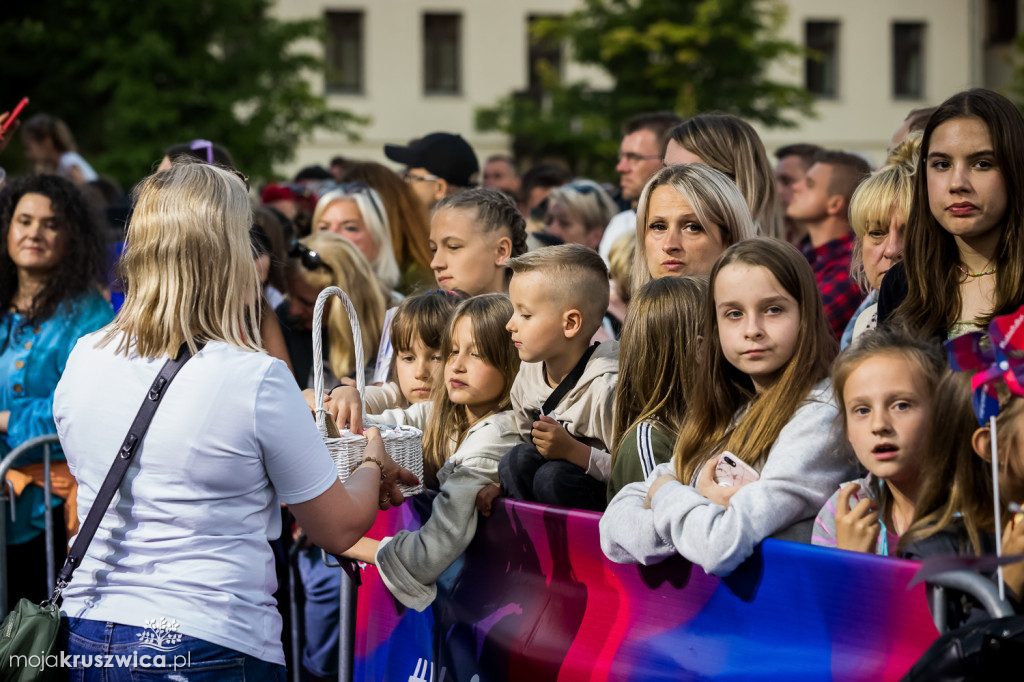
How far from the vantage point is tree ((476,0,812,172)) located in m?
28.9

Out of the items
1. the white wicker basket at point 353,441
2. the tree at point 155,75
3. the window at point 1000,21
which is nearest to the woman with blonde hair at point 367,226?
the white wicker basket at point 353,441

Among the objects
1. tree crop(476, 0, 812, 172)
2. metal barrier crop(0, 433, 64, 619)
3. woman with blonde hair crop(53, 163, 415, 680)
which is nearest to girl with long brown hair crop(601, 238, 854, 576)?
woman with blonde hair crop(53, 163, 415, 680)

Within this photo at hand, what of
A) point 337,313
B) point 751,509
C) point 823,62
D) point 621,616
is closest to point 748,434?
point 751,509

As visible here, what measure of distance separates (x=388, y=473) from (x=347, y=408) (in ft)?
1.45

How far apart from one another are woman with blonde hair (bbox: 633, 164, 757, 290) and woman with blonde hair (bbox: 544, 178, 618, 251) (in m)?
3.22

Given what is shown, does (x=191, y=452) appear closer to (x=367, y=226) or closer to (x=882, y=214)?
(x=882, y=214)

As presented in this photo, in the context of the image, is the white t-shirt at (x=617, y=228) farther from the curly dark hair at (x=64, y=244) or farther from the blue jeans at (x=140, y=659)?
the blue jeans at (x=140, y=659)

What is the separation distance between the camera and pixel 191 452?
2.97 metres

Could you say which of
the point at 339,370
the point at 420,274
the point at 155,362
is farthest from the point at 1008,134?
the point at 420,274

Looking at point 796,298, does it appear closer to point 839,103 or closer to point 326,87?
point 326,87

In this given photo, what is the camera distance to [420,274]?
6.88 meters

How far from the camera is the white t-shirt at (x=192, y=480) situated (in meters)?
2.98

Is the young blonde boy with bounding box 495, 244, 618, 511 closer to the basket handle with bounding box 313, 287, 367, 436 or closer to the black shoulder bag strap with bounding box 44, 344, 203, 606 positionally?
the basket handle with bounding box 313, 287, 367, 436

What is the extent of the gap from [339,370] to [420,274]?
109cm
